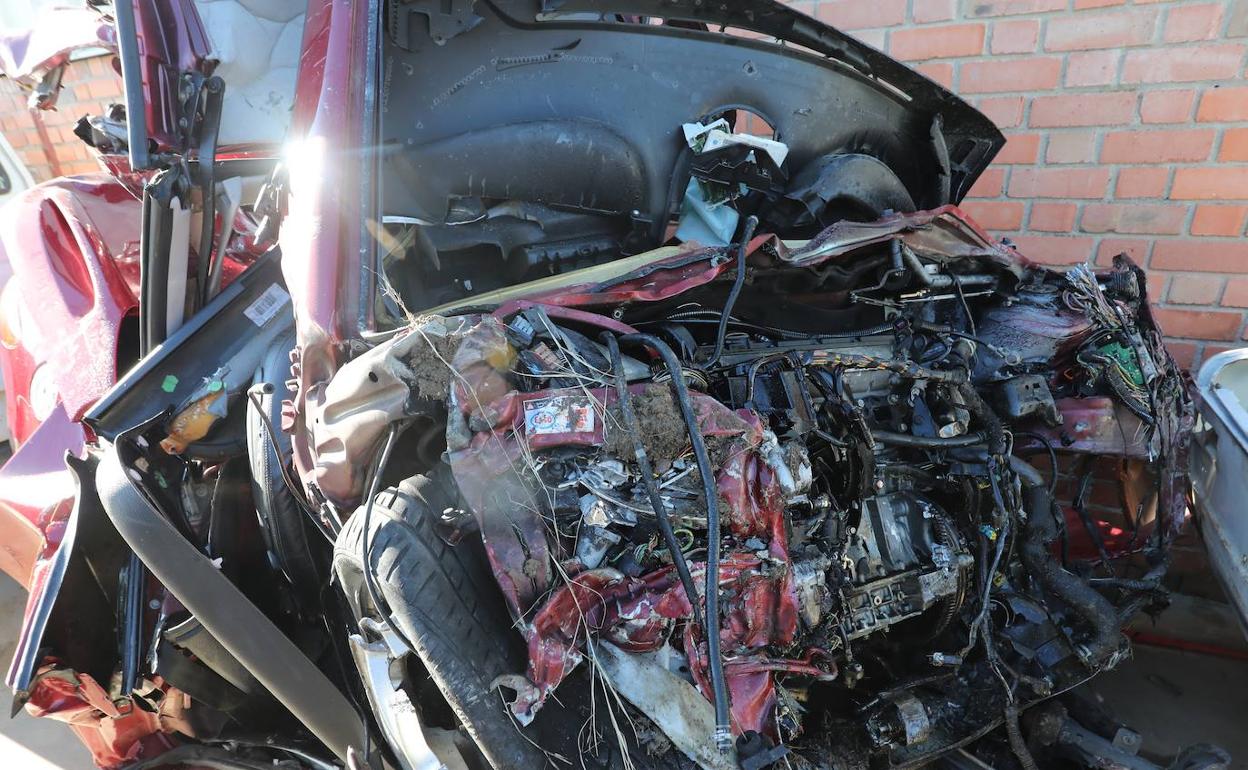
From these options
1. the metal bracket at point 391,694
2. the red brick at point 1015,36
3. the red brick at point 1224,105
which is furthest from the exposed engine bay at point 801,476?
the red brick at point 1015,36

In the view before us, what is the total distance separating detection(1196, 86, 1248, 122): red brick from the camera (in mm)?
2598

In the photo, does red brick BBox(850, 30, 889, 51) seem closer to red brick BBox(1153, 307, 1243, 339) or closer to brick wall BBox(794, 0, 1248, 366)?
brick wall BBox(794, 0, 1248, 366)

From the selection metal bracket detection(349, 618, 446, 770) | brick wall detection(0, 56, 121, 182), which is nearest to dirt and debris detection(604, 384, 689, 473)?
metal bracket detection(349, 618, 446, 770)

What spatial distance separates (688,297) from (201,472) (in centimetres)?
139

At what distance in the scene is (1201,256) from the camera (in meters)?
2.81

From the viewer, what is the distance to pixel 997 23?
287 centimetres

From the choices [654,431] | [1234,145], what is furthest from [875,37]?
[654,431]

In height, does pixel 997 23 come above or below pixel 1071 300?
above

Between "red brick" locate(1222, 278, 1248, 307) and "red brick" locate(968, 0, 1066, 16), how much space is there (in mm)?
1221

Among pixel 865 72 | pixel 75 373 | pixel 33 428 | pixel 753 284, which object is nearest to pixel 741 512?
pixel 753 284

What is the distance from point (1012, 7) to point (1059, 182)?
0.70 metres

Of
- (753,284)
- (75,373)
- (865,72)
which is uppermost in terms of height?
(865,72)

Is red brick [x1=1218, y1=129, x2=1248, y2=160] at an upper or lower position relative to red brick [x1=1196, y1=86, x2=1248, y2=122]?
lower

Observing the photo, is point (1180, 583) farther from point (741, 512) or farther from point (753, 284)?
point (741, 512)
